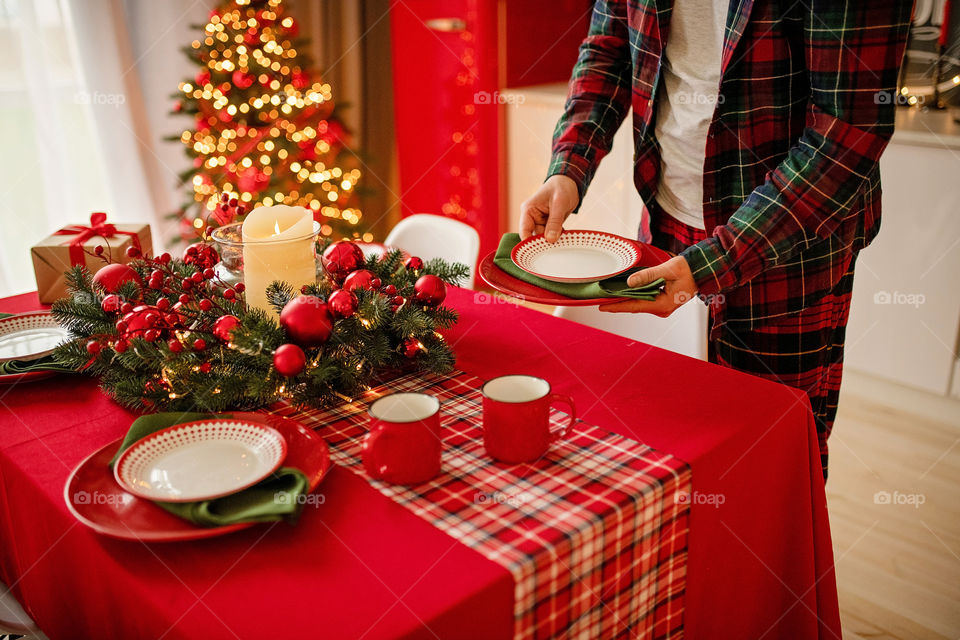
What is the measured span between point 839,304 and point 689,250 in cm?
44

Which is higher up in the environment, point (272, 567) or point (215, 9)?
point (215, 9)

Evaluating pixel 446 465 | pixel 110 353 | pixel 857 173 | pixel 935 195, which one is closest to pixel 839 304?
pixel 857 173

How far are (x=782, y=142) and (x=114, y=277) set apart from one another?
3.76ft

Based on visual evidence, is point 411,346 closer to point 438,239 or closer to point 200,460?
point 200,460

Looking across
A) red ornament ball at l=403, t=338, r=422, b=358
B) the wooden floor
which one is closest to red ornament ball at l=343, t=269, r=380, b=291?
red ornament ball at l=403, t=338, r=422, b=358

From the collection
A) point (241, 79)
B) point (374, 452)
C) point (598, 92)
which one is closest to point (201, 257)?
point (374, 452)

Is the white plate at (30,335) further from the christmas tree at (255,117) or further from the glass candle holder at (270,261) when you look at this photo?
the christmas tree at (255,117)

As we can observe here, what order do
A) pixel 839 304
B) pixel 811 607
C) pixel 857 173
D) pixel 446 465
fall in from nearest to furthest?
pixel 446 465 → pixel 811 607 → pixel 857 173 → pixel 839 304

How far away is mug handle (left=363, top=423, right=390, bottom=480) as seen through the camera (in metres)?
0.90

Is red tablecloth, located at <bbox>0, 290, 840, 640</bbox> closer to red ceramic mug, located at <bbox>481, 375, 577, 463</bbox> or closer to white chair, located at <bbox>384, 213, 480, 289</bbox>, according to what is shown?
red ceramic mug, located at <bbox>481, 375, 577, 463</bbox>

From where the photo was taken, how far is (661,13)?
146 centimetres

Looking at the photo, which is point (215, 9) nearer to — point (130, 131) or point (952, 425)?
point (130, 131)

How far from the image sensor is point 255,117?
9.77 feet

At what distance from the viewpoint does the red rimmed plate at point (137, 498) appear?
2.69ft
